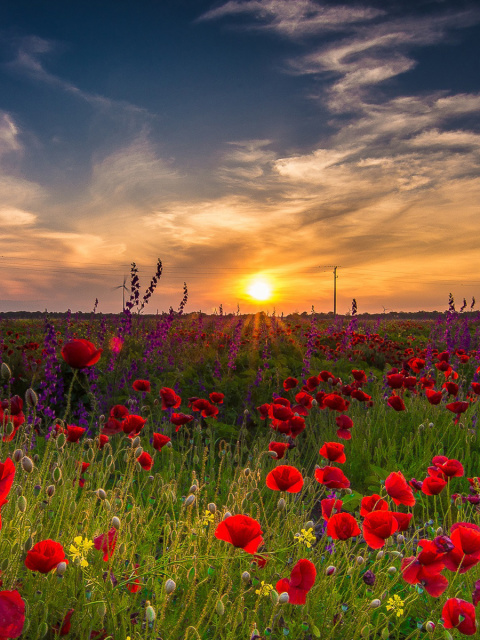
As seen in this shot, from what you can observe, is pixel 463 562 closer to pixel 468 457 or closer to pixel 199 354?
pixel 468 457

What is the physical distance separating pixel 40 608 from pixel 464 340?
10204 mm

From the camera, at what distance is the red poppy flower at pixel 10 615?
124 cm

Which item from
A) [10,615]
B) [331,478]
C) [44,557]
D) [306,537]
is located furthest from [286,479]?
[10,615]

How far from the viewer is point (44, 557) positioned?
1549 mm

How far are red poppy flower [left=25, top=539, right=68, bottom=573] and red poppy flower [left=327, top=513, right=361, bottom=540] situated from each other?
0.96 metres

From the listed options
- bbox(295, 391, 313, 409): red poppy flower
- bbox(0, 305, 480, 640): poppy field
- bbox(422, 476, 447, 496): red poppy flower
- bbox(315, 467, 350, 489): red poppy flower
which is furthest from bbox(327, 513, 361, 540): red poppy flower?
bbox(295, 391, 313, 409): red poppy flower

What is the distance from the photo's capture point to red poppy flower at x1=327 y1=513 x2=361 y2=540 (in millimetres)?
1911

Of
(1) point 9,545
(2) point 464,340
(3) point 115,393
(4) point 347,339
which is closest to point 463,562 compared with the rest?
(1) point 9,545

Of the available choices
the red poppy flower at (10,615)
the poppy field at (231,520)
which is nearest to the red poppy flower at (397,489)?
the poppy field at (231,520)

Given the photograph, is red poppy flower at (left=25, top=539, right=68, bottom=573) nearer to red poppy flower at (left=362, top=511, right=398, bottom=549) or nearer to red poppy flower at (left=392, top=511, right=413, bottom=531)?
red poppy flower at (left=362, top=511, right=398, bottom=549)

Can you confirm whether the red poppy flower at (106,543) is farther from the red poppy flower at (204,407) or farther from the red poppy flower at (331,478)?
Answer: the red poppy flower at (204,407)

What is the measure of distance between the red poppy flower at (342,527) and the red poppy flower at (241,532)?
462mm

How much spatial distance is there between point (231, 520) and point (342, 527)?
1.90ft

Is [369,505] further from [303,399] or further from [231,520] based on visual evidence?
[303,399]
